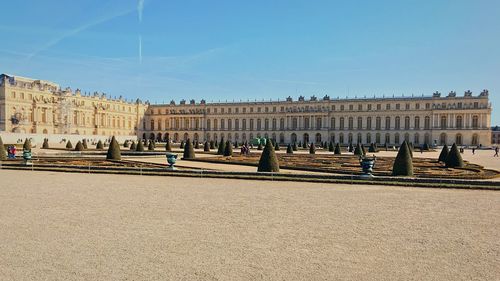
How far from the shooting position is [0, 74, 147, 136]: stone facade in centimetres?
6397

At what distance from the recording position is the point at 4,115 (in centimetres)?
6350

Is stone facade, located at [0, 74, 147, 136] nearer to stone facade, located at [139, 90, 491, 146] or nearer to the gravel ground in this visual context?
stone facade, located at [139, 90, 491, 146]

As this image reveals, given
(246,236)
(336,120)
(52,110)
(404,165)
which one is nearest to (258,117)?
(336,120)

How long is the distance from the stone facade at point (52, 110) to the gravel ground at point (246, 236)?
63819 mm

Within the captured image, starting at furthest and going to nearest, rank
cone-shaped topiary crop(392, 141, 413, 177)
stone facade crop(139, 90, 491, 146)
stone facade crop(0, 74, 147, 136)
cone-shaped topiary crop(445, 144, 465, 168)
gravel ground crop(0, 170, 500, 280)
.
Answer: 1. stone facade crop(139, 90, 491, 146)
2. stone facade crop(0, 74, 147, 136)
3. cone-shaped topiary crop(445, 144, 465, 168)
4. cone-shaped topiary crop(392, 141, 413, 177)
5. gravel ground crop(0, 170, 500, 280)

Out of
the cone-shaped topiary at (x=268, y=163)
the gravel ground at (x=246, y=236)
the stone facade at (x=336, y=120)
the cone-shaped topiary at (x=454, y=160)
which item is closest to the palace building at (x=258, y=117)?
the stone facade at (x=336, y=120)

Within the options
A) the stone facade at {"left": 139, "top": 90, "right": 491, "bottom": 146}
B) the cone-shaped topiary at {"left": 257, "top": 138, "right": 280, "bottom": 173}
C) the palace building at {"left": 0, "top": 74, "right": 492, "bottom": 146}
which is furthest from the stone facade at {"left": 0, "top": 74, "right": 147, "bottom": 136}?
the cone-shaped topiary at {"left": 257, "top": 138, "right": 280, "bottom": 173}

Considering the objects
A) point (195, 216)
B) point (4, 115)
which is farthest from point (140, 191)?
point (4, 115)

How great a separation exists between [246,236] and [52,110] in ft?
244

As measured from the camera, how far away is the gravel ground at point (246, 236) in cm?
437

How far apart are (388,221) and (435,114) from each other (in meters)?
72.1

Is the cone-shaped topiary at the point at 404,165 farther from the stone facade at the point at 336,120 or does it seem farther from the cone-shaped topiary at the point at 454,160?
the stone facade at the point at 336,120

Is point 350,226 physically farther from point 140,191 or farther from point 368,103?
point 368,103

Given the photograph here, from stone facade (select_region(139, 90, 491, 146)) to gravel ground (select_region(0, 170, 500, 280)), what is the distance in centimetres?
6780
